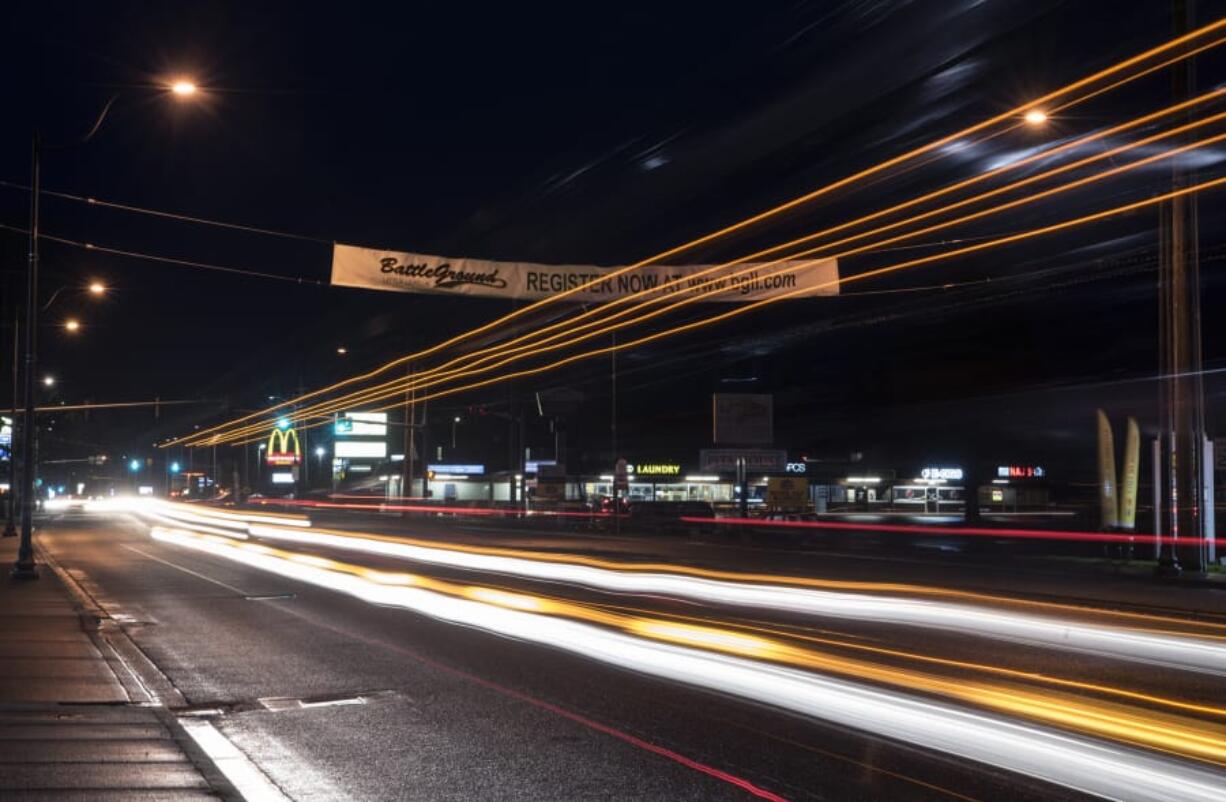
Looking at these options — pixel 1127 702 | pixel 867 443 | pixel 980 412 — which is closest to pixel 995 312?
pixel 980 412

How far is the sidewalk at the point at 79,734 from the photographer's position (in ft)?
22.0

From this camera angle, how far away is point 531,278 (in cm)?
2306

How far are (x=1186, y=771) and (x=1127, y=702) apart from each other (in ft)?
9.08

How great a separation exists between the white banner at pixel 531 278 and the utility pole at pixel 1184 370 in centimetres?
746

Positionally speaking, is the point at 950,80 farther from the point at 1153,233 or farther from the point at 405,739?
the point at 405,739

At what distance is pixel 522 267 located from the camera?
23.1 meters

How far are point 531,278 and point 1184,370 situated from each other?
14.4m

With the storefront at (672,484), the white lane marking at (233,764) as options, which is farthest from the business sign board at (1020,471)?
the white lane marking at (233,764)

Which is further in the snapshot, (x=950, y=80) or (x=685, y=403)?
(x=685, y=403)

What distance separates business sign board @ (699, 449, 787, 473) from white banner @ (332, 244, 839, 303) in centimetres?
2371

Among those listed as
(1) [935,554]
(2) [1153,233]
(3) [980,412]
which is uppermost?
(2) [1153,233]

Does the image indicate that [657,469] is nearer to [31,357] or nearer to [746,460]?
[746,460]

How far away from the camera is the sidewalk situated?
6.70m

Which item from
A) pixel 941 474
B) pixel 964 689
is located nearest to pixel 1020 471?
pixel 941 474
